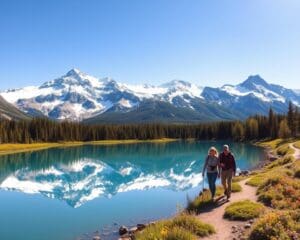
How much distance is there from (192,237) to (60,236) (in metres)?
15.6

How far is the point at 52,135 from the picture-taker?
592 ft

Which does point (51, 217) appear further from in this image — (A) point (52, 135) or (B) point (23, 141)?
(A) point (52, 135)

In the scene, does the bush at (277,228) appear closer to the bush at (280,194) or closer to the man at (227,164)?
the bush at (280,194)

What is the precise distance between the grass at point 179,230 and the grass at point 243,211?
310 cm

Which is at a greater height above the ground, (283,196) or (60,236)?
(283,196)

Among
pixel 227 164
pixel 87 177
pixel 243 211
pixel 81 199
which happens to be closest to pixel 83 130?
pixel 87 177

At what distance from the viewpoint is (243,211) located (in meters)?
22.9

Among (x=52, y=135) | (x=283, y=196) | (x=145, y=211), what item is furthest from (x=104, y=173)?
(x=52, y=135)

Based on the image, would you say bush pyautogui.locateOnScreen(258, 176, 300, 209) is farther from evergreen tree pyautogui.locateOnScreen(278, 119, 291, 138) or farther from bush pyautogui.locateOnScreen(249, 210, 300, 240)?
evergreen tree pyautogui.locateOnScreen(278, 119, 291, 138)

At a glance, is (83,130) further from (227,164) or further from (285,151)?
(227,164)

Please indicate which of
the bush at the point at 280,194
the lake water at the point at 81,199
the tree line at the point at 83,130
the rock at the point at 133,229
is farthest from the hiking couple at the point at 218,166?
the tree line at the point at 83,130

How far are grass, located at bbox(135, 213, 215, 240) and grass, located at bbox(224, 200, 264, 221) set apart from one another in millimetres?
3100

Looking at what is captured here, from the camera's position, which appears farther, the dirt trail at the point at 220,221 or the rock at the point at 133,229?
the rock at the point at 133,229

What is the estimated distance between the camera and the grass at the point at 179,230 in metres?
17.1
